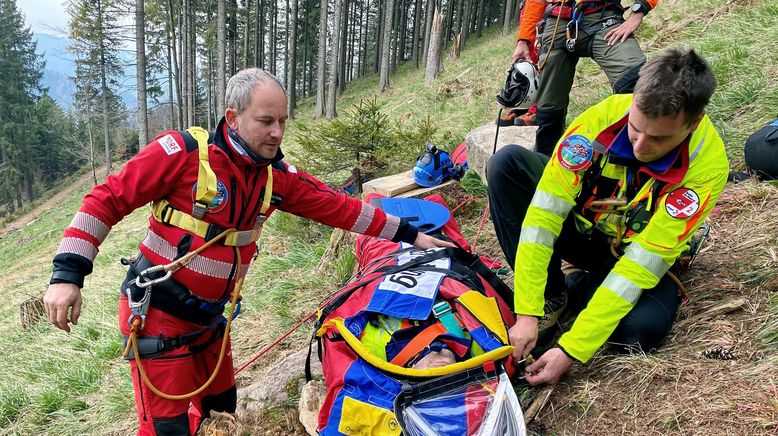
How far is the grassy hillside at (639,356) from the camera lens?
1.93 meters

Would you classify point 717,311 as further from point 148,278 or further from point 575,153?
point 148,278

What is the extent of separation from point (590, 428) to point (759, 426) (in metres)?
0.57

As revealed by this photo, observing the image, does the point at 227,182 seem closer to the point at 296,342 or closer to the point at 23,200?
the point at 296,342

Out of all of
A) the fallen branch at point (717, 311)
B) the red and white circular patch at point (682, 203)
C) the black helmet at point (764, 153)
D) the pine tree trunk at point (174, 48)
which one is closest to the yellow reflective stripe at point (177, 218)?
the red and white circular patch at point (682, 203)

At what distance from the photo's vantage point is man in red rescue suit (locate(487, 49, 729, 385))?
185 centimetres

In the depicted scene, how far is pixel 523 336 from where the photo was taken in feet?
7.18

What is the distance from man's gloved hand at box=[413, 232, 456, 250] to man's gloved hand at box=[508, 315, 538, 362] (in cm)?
75

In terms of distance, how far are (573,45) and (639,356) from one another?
8.75 ft

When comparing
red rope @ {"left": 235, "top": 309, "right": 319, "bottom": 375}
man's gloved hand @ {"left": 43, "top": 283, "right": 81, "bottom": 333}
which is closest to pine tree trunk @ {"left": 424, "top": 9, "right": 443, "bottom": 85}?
red rope @ {"left": 235, "top": 309, "right": 319, "bottom": 375}

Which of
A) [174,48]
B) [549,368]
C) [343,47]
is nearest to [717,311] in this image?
[549,368]

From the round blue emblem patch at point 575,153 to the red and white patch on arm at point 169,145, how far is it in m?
1.81

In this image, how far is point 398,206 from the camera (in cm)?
361

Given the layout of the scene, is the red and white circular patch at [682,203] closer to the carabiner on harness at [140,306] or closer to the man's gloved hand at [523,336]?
the man's gloved hand at [523,336]

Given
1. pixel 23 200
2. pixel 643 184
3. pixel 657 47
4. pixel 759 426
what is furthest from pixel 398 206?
pixel 23 200
